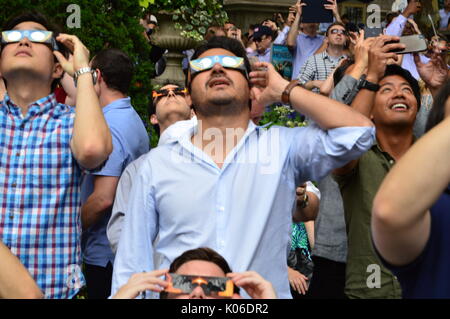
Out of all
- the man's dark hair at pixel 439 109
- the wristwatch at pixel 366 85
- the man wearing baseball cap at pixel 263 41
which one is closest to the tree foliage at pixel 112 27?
the wristwatch at pixel 366 85

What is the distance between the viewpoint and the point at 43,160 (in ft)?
12.7

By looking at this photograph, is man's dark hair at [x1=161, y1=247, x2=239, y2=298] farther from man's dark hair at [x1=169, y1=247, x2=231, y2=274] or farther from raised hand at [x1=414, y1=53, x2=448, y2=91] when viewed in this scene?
raised hand at [x1=414, y1=53, x2=448, y2=91]

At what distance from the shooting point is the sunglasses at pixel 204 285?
2.93 m

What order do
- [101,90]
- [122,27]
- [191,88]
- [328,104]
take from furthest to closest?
[122,27]
[101,90]
[191,88]
[328,104]

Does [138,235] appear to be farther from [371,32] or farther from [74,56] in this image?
[371,32]

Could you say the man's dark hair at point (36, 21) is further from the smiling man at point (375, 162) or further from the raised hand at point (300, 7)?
the raised hand at point (300, 7)

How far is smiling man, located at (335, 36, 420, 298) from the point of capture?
4148 millimetres

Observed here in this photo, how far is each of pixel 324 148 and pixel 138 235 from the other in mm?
910

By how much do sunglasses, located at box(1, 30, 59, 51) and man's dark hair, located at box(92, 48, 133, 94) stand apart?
1.08 meters

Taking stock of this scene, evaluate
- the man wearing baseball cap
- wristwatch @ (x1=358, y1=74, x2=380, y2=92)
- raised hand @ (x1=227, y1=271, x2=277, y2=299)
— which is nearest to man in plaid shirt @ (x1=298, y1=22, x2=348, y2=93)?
the man wearing baseball cap

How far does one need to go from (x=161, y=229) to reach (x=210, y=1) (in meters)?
5.58

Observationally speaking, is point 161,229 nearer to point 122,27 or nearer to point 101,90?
point 101,90
